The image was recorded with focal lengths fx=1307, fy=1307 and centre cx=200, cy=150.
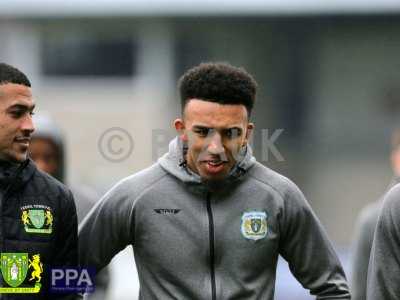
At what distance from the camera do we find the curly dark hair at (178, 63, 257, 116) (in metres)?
5.12

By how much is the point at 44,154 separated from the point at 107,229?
2.06 metres

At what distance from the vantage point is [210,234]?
5137mm

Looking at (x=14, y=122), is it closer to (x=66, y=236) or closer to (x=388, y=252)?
(x=66, y=236)

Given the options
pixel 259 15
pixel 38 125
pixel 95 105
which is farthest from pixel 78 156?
pixel 38 125

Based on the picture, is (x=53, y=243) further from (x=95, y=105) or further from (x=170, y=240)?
(x=95, y=105)

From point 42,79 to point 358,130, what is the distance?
4998 mm

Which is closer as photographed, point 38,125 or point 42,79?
point 38,125

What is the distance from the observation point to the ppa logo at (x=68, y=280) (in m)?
4.97

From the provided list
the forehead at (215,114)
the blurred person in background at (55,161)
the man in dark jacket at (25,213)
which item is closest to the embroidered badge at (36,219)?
the man in dark jacket at (25,213)

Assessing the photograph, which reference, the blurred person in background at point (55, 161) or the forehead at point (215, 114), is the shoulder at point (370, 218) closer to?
the blurred person in background at point (55, 161)

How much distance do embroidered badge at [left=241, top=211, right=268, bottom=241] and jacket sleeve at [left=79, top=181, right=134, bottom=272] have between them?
46cm

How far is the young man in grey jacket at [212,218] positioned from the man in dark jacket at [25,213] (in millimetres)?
260

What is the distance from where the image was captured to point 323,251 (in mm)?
→ 5266

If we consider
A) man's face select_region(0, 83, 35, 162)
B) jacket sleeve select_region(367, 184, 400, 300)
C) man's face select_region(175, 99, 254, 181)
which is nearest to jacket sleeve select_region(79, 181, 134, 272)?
man's face select_region(175, 99, 254, 181)
